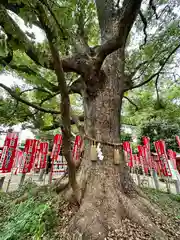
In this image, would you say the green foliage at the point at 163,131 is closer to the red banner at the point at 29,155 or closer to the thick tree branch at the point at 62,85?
the red banner at the point at 29,155

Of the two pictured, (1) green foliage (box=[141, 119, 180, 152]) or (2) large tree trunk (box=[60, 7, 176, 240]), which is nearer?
(2) large tree trunk (box=[60, 7, 176, 240])

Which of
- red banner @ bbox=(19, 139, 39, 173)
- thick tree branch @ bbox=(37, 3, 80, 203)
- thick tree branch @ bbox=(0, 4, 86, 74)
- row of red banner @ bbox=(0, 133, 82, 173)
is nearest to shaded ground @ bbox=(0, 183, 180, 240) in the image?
thick tree branch @ bbox=(37, 3, 80, 203)

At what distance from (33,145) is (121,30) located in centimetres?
362

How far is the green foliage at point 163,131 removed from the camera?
299 inches

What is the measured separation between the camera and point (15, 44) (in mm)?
1356

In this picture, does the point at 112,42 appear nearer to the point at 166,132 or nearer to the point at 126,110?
the point at 126,110

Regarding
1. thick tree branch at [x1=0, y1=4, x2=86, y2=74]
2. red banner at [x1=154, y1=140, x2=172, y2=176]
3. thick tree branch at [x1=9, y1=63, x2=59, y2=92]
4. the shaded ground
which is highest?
thick tree branch at [x1=9, y1=63, x2=59, y2=92]

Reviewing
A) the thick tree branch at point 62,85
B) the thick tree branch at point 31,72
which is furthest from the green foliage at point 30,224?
the thick tree branch at point 31,72

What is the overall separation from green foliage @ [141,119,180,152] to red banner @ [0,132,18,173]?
738 centimetres

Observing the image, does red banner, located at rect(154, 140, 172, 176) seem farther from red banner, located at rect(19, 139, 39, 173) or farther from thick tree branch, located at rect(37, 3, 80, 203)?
red banner, located at rect(19, 139, 39, 173)

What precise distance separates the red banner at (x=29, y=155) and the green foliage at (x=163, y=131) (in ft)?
22.5

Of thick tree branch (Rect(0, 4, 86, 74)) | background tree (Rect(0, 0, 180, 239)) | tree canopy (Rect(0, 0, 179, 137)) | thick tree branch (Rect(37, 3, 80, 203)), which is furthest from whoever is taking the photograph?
tree canopy (Rect(0, 0, 179, 137))

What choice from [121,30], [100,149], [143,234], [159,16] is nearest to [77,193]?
[100,149]

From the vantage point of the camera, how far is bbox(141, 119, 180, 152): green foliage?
7.60 meters
